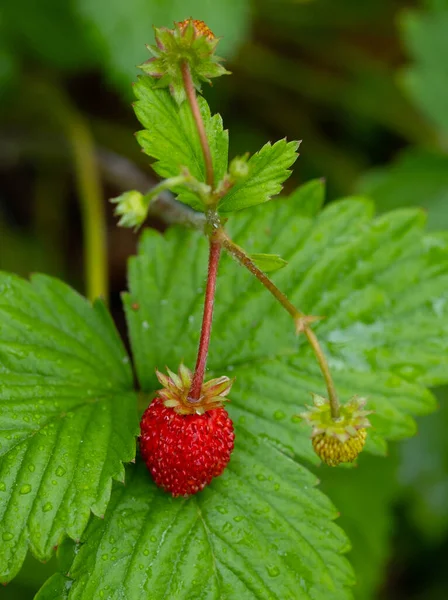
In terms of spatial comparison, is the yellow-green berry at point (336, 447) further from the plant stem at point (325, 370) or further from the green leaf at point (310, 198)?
the green leaf at point (310, 198)

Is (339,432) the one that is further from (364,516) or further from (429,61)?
(429,61)

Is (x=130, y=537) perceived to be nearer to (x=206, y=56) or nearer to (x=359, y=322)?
(x=359, y=322)

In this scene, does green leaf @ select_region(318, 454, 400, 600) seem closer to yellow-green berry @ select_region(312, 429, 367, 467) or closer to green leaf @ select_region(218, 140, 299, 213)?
yellow-green berry @ select_region(312, 429, 367, 467)

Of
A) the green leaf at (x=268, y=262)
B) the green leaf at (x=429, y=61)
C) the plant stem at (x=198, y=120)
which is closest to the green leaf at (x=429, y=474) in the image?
the green leaf at (x=429, y=61)

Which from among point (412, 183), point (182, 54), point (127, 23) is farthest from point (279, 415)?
point (412, 183)

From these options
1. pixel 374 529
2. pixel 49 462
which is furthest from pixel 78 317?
pixel 374 529
